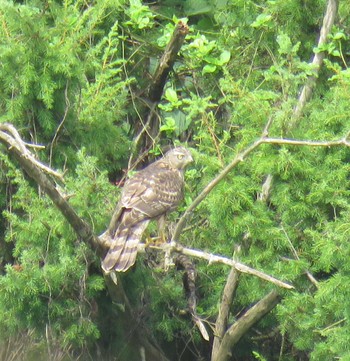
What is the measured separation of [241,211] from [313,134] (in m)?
0.69

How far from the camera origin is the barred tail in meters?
7.73

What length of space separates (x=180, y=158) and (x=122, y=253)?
4.77 feet

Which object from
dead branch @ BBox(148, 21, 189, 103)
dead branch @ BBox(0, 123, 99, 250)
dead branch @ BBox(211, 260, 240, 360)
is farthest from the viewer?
dead branch @ BBox(148, 21, 189, 103)

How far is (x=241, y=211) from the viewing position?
816 centimetres

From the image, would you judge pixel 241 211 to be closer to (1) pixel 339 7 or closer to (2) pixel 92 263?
(2) pixel 92 263

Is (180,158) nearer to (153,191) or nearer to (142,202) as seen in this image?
(153,191)

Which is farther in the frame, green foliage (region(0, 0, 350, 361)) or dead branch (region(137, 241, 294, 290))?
green foliage (region(0, 0, 350, 361))

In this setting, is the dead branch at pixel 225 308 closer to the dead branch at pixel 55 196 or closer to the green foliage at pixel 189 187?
the green foliage at pixel 189 187

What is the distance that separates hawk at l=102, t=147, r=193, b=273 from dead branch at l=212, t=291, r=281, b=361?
953mm

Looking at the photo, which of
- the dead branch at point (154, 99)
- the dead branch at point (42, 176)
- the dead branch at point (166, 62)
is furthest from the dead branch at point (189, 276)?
the dead branch at point (42, 176)

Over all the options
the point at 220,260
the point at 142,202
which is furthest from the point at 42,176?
the point at 142,202

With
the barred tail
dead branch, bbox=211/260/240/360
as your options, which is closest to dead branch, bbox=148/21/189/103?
dead branch, bbox=211/260/240/360

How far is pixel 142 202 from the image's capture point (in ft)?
27.6

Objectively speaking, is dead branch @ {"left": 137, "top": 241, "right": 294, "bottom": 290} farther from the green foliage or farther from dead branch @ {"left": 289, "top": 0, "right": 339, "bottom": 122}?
dead branch @ {"left": 289, "top": 0, "right": 339, "bottom": 122}
